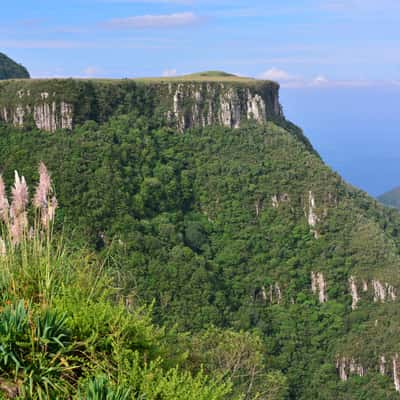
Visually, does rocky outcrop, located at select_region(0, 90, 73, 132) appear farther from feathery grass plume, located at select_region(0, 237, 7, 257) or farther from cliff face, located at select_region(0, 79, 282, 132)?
feathery grass plume, located at select_region(0, 237, 7, 257)

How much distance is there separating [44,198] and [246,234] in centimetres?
4248

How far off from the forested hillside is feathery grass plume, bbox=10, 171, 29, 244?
26.5m

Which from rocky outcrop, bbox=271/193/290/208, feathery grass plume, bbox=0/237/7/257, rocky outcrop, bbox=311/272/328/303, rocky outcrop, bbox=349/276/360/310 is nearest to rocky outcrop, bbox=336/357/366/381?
rocky outcrop, bbox=349/276/360/310

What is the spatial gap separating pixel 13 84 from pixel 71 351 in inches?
1679

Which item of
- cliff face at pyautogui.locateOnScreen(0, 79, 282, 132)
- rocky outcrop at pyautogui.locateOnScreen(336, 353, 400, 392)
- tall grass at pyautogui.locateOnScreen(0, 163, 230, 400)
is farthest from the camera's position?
cliff face at pyautogui.locateOnScreen(0, 79, 282, 132)

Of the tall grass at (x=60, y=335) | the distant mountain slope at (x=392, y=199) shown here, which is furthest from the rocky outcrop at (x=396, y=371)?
the distant mountain slope at (x=392, y=199)

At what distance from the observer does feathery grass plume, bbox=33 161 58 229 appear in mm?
6562

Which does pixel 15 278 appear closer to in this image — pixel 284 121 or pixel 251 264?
pixel 251 264

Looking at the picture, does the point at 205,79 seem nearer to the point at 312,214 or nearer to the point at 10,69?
the point at 312,214

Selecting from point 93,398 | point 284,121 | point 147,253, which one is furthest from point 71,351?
point 284,121

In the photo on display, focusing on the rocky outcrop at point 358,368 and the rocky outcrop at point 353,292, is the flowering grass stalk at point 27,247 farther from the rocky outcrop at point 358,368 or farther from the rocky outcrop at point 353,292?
the rocky outcrop at point 353,292

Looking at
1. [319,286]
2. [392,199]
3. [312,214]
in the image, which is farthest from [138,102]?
[392,199]

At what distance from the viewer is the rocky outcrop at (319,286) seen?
46.6 metres

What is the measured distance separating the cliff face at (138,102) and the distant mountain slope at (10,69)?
1101 inches
